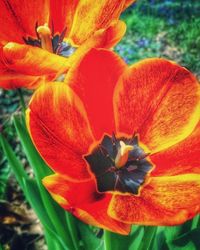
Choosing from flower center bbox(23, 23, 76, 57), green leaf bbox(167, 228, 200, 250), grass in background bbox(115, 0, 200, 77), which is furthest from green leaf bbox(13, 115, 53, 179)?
grass in background bbox(115, 0, 200, 77)

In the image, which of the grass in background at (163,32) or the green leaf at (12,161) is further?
the grass in background at (163,32)

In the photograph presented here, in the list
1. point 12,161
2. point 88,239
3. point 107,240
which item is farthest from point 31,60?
point 88,239

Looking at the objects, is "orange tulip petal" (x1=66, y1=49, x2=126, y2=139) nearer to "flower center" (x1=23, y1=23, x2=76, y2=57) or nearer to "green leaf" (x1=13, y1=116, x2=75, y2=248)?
"flower center" (x1=23, y1=23, x2=76, y2=57)

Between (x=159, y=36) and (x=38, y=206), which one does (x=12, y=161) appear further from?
(x=159, y=36)

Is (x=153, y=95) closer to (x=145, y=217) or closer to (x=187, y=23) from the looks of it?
(x=145, y=217)

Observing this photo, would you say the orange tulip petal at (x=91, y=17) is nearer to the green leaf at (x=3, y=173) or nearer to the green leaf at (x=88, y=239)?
the green leaf at (x=88, y=239)

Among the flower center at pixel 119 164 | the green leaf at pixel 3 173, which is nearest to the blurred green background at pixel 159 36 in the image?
the green leaf at pixel 3 173

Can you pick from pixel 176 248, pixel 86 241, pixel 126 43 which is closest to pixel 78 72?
pixel 176 248
